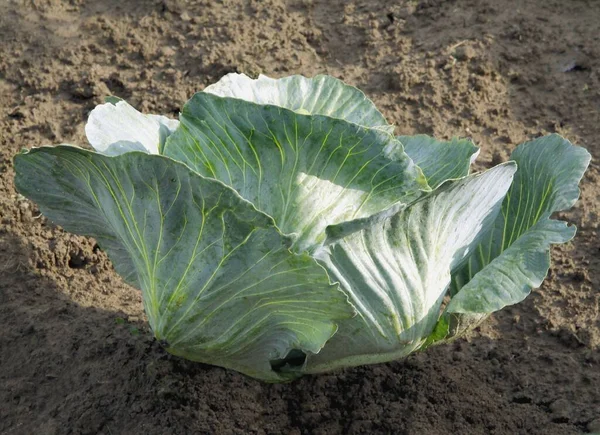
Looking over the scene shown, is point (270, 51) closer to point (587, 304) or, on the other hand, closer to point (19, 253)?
point (19, 253)

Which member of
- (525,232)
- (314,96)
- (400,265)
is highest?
(314,96)

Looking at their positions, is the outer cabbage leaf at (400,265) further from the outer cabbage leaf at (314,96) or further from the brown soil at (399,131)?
the outer cabbage leaf at (314,96)

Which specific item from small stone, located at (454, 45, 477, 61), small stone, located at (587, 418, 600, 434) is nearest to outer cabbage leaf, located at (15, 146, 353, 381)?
small stone, located at (587, 418, 600, 434)

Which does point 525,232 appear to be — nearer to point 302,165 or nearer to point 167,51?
point 302,165

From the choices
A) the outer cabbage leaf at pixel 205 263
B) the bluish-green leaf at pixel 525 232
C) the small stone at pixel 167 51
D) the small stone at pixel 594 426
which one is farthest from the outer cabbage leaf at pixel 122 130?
the small stone at pixel 167 51

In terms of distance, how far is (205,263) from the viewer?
11.1ft

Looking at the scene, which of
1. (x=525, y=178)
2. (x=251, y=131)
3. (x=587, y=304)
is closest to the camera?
(x=251, y=131)

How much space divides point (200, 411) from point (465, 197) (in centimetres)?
141

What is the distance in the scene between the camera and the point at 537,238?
12.4 ft

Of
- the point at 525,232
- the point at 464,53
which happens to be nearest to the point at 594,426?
the point at 525,232

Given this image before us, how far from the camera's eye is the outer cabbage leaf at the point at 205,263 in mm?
3227

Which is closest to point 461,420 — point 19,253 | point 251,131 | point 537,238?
point 537,238

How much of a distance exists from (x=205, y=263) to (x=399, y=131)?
270cm

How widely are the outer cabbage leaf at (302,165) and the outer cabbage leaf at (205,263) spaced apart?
215mm
